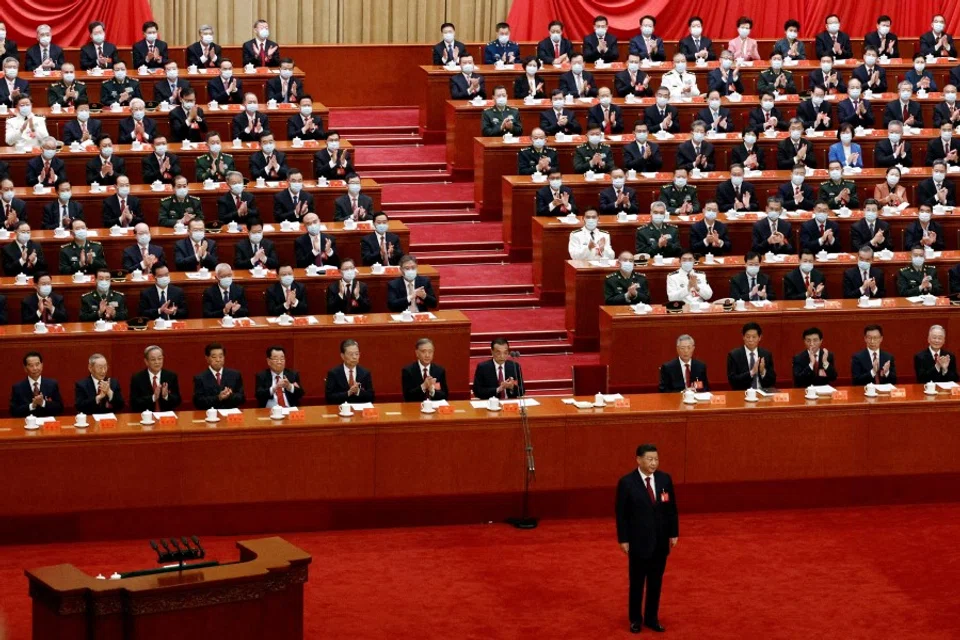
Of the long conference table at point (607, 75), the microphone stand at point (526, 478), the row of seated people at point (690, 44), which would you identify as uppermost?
the row of seated people at point (690, 44)

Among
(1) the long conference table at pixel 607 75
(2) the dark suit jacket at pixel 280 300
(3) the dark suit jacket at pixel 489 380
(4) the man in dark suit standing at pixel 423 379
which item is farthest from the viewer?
(1) the long conference table at pixel 607 75

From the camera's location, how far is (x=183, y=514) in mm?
10977

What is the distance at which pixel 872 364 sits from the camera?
41.0 ft

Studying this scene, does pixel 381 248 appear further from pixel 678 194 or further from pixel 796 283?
pixel 796 283

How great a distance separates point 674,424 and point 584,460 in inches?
25.6

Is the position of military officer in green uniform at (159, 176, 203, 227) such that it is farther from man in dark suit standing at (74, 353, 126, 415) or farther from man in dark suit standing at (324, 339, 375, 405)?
man in dark suit standing at (324, 339, 375, 405)

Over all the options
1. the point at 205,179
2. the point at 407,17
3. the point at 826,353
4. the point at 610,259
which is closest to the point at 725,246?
the point at 610,259

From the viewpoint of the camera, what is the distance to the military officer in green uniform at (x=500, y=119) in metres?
16.4

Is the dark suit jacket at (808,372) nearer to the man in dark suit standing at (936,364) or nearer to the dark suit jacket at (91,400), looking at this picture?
the man in dark suit standing at (936,364)

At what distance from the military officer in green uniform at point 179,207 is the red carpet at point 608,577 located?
4272 millimetres

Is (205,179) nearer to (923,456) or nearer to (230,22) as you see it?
(230,22)

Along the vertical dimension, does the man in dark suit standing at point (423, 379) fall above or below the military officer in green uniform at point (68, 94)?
below

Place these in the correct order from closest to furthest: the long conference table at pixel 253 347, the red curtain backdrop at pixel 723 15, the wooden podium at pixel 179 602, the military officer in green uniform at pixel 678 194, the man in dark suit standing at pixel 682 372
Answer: the wooden podium at pixel 179 602 < the man in dark suit standing at pixel 682 372 < the long conference table at pixel 253 347 < the military officer in green uniform at pixel 678 194 < the red curtain backdrop at pixel 723 15

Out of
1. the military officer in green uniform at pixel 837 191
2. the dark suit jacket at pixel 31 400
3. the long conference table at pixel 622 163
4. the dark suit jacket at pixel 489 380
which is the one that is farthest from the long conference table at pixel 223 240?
the military officer in green uniform at pixel 837 191
